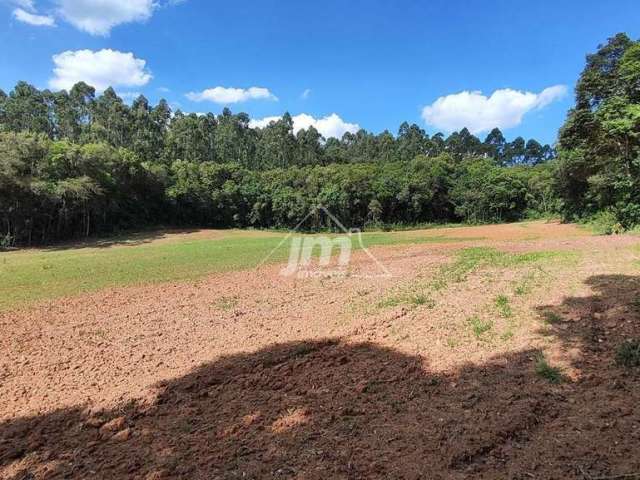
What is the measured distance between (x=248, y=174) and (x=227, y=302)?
4408cm

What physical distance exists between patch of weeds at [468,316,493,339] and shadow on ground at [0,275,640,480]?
1.07m

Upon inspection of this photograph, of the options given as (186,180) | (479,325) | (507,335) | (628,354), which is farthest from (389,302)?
(186,180)

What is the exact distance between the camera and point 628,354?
4832 mm

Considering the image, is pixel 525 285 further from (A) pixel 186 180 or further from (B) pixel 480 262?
(A) pixel 186 180

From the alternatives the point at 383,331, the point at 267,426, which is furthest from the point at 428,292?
the point at 267,426

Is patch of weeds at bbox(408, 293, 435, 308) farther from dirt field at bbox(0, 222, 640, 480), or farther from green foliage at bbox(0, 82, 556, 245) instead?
green foliage at bbox(0, 82, 556, 245)

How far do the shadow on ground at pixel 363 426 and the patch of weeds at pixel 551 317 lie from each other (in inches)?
29.7

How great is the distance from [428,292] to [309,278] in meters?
4.63

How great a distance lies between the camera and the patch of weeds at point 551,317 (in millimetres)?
6743

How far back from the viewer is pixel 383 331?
7305 millimetres

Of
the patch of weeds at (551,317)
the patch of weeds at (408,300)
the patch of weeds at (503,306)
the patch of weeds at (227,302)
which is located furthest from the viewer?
the patch of weeds at (227,302)

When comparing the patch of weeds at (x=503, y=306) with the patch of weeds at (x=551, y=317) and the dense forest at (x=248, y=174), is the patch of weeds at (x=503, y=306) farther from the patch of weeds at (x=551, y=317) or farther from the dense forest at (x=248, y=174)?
the dense forest at (x=248, y=174)

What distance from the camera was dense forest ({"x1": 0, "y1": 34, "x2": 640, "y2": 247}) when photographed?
96.5ft

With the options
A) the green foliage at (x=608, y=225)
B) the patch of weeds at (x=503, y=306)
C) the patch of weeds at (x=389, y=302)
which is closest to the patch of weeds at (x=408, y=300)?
the patch of weeds at (x=389, y=302)
